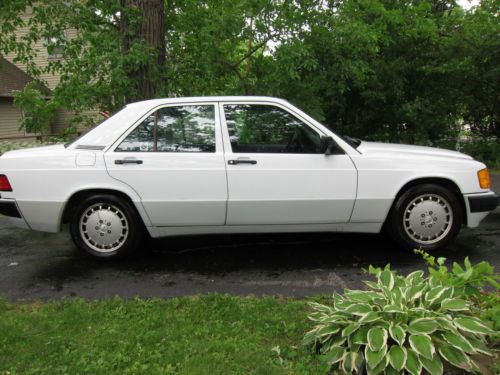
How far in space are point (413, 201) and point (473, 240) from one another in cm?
120

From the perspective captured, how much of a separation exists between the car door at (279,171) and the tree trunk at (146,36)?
274cm

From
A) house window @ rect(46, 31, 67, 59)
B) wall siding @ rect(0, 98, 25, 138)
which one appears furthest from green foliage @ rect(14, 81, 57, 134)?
wall siding @ rect(0, 98, 25, 138)

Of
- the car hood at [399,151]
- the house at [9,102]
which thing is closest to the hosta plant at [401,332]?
the car hood at [399,151]

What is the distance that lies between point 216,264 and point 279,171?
109 cm

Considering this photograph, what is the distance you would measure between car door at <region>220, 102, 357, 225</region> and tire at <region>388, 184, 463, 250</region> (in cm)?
53

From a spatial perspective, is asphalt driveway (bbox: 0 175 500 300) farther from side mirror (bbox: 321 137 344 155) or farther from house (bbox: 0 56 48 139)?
house (bbox: 0 56 48 139)

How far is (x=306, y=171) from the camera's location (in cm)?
425

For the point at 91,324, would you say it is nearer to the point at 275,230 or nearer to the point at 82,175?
the point at 82,175

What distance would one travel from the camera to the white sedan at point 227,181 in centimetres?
424

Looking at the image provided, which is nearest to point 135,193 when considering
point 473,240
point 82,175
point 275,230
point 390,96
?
point 82,175

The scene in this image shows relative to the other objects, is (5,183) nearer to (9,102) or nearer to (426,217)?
(426,217)

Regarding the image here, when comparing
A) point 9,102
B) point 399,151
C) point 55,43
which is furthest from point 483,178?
point 9,102

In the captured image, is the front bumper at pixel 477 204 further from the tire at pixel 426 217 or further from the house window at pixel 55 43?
the house window at pixel 55 43

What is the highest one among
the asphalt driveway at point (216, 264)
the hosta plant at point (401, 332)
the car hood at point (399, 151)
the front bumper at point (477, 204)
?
the car hood at point (399, 151)
